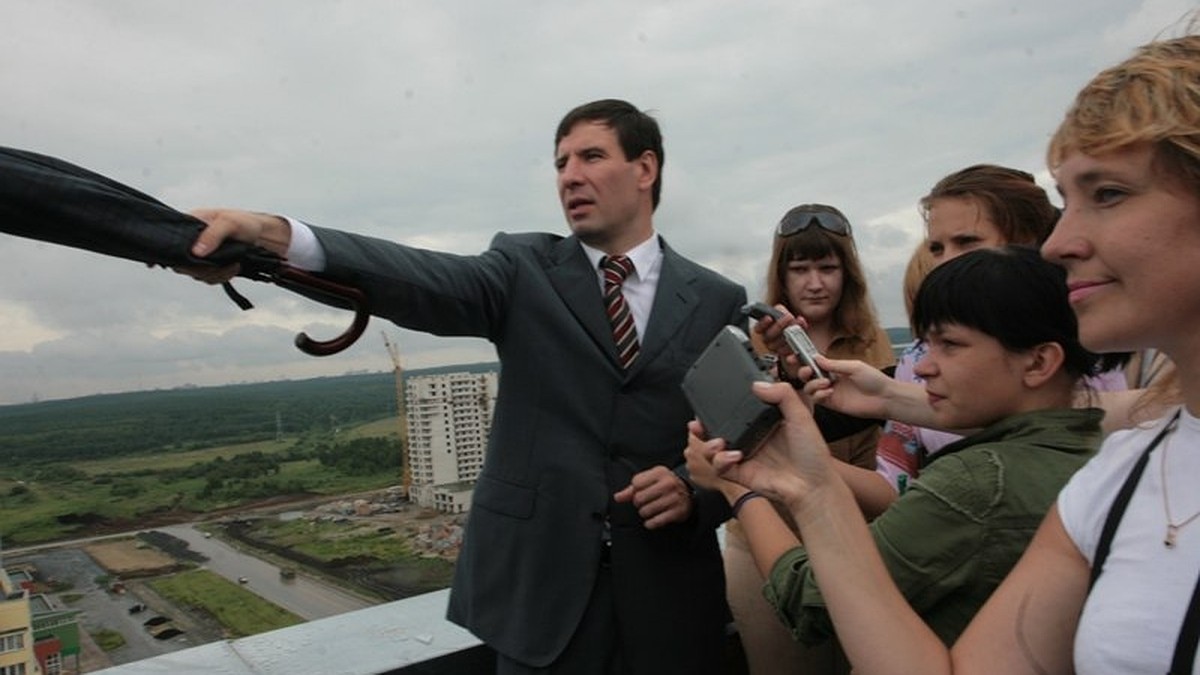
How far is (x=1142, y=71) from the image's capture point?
111cm

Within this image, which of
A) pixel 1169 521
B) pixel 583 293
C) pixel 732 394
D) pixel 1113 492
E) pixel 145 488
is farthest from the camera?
pixel 145 488

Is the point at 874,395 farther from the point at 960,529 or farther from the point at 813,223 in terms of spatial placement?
the point at 813,223

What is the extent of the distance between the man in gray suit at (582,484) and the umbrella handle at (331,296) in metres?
0.29

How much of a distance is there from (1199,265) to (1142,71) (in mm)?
310

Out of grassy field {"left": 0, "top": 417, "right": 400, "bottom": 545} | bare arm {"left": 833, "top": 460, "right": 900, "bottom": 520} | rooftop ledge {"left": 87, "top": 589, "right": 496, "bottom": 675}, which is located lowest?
rooftop ledge {"left": 87, "top": 589, "right": 496, "bottom": 675}

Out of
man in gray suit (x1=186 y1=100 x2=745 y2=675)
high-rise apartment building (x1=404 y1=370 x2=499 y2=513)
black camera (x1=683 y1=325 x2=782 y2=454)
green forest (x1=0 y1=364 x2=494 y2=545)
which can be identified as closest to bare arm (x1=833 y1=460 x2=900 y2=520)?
man in gray suit (x1=186 y1=100 x2=745 y2=675)

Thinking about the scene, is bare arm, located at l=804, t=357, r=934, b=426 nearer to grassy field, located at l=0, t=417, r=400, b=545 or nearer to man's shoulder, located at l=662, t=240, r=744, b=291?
man's shoulder, located at l=662, t=240, r=744, b=291

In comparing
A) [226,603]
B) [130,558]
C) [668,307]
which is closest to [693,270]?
[668,307]

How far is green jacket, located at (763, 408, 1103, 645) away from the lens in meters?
1.33

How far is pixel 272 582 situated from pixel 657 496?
2.65 metres

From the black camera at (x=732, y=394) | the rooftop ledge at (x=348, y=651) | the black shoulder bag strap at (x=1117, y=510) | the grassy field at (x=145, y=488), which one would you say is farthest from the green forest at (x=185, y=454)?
the black shoulder bag strap at (x=1117, y=510)

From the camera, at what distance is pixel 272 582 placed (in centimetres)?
375

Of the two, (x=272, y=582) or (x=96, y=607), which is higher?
(x=96, y=607)

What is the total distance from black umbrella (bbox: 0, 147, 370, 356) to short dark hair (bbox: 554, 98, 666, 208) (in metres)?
1.33
